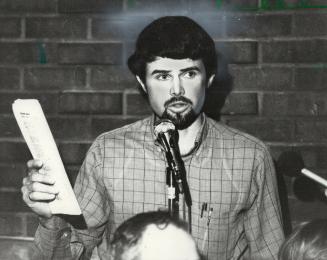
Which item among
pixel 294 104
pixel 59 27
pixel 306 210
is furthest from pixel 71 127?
pixel 306 210

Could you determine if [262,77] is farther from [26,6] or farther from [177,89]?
[26,6]

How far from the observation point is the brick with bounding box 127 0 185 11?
98.6 inches

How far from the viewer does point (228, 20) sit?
2486 mm

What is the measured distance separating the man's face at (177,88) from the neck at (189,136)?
8 cm

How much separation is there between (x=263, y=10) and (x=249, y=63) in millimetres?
247

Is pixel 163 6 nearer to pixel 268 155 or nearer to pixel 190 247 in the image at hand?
pixel 268 155

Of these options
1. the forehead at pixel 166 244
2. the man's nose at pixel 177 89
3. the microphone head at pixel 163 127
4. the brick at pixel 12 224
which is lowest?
the brick at pixel 12 224

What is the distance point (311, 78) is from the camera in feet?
8.17

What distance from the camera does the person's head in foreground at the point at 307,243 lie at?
171cm

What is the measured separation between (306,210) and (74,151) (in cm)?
114

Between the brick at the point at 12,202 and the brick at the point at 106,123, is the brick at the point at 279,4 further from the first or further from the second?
the brick at the point at 12,202

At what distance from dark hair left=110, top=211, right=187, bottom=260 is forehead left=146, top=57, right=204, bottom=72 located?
34.4 inches

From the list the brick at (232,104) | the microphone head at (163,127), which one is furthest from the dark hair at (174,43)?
the microphone head at (163,127)

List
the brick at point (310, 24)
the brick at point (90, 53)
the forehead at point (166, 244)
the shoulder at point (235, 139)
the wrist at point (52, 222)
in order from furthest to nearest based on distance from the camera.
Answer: the brick at point (90, 53), the brick at point (310, 24), the shoulder at point (235, 139), the wrist at point (52, 222), the forehead at point (166, 244)
